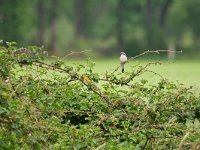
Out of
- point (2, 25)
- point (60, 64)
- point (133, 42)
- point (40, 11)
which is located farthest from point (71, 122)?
point (40, 11)

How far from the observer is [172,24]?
196ft

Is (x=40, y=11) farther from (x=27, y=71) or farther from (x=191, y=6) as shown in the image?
(x=27, y=71)

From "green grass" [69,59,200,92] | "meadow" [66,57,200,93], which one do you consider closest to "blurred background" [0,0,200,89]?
"meadow" [66,57,200,93]

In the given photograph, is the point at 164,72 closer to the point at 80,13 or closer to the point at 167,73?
the point at 167,73

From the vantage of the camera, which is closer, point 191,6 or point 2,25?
point 2,25

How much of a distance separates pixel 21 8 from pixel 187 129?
46586 millimetres

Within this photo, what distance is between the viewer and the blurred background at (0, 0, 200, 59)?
5094cm

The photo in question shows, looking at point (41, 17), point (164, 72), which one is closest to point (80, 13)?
point (41, 17)

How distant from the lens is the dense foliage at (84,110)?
16.1ft

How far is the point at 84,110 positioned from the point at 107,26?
56069 mm

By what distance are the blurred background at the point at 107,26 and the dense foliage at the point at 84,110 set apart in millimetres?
41707

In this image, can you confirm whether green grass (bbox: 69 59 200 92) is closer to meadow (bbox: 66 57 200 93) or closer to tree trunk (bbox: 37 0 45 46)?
meadow (bbox: 66 57 200 93)

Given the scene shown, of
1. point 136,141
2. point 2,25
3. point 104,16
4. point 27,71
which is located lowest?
point 136,141

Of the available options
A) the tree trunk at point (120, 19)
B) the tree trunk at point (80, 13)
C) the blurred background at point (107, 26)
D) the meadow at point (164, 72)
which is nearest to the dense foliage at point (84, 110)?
the meadow at point (164, 72)
